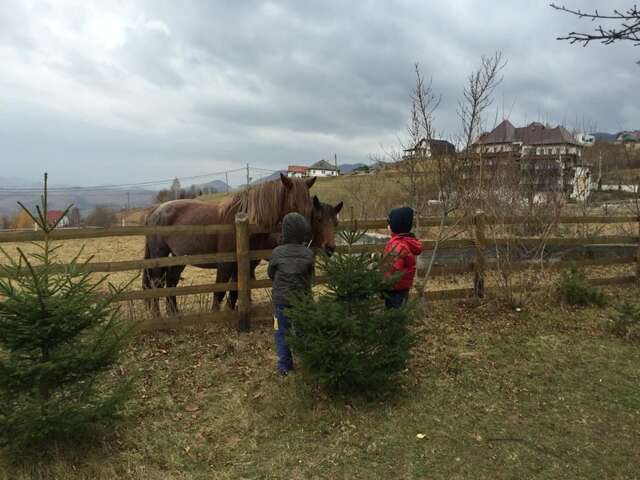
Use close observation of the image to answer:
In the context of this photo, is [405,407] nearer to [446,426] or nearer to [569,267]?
[446,426]

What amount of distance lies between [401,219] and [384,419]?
1.97m

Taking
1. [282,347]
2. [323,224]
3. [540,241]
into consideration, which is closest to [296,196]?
[323,224]

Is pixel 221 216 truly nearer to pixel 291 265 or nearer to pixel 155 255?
pixel 155 255

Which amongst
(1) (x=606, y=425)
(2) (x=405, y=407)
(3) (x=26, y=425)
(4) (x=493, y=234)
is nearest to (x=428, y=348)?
(2) (x=405, y=407)

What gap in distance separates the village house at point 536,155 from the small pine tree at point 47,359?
17.8ft

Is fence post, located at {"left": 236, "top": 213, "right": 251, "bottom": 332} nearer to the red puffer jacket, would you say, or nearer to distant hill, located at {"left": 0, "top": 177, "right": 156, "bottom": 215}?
the red puffer jacket

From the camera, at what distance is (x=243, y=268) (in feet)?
16.6

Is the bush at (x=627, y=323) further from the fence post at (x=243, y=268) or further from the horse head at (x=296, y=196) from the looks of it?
the fence post at (x=243, y=268)

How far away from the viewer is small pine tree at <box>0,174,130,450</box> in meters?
2.58

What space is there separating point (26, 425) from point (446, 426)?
295cm

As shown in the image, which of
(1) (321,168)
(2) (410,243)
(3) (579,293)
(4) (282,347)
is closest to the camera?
(4) (282,347)

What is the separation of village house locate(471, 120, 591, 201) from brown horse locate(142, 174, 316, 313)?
2990mm

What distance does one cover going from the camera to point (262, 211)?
5.07 metres

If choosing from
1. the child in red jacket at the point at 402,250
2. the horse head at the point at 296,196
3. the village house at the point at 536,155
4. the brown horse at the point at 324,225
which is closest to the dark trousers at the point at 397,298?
the child in red jacket at the point at 402,250
